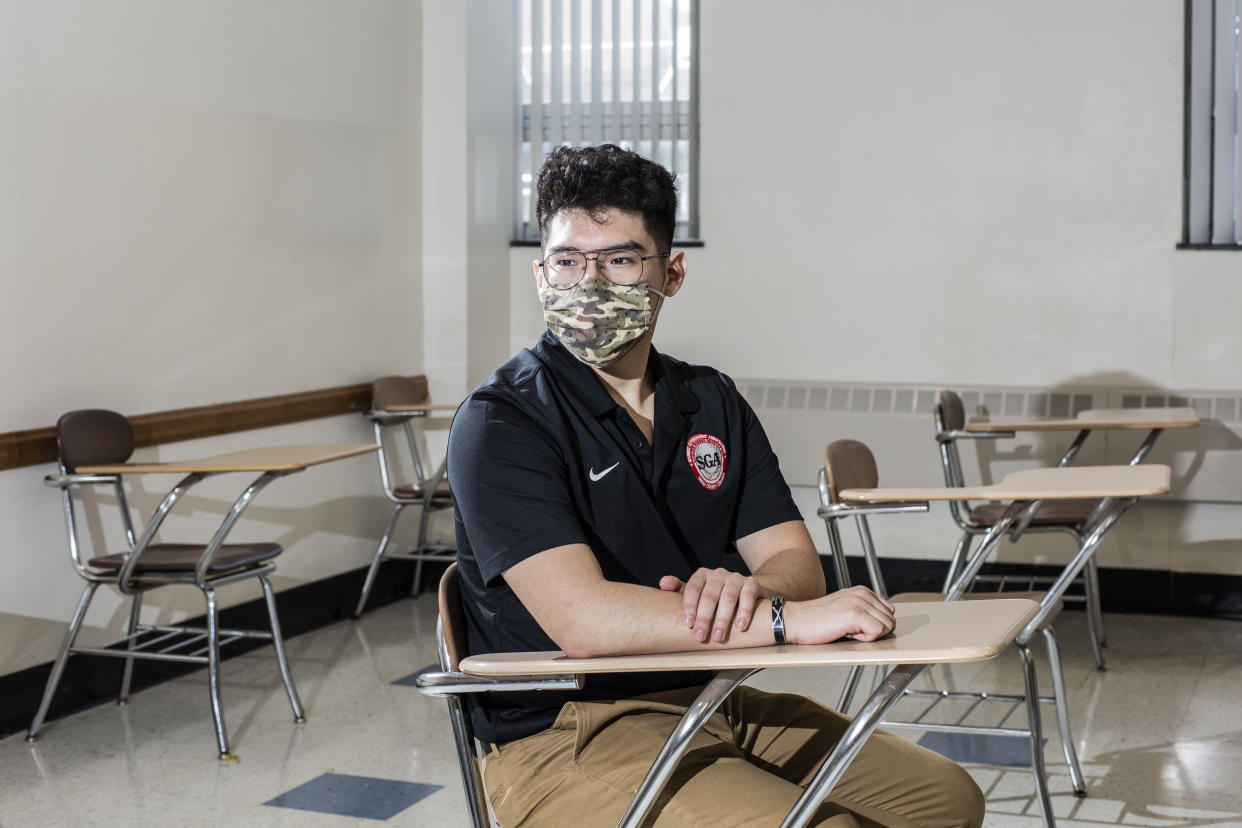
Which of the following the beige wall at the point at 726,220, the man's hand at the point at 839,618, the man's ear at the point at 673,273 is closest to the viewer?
the man's hand at the point at 839,618

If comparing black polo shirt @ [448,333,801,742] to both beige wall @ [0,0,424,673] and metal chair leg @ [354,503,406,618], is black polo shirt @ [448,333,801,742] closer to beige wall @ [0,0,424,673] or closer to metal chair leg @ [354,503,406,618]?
beige wall @ [0,0,424,673]

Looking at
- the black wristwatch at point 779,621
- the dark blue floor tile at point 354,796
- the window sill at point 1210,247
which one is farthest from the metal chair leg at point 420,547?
the black wristwatch at point 779,621

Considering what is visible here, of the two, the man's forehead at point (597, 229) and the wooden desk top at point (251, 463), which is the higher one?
the man's forehead at point (597, 229)

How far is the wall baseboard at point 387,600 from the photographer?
3678 millimetres

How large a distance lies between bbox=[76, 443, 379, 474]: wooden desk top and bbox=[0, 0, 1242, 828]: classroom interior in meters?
0.39

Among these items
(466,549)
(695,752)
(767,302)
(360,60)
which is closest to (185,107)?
(360,60)

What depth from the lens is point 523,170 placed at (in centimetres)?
573

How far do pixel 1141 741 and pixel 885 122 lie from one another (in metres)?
2.67

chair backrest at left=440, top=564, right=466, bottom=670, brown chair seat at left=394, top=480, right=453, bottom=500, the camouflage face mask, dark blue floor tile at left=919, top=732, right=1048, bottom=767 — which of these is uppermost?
the camouflage face mask

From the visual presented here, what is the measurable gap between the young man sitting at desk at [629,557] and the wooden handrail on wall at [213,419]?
2157 mm

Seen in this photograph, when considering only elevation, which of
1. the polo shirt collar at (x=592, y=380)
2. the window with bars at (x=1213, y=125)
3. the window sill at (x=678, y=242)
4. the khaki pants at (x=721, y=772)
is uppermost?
the window with bars at (x=1213, y=125)

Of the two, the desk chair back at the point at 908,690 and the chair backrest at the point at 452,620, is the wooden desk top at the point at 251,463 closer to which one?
the desk chair back at the point at 908,690

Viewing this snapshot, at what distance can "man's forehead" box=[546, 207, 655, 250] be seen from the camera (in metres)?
1.79

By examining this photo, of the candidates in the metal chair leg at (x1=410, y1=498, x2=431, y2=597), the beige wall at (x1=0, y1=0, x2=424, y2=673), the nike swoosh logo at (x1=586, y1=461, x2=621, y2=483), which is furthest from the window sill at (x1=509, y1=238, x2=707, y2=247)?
the nike swoosh logo at (x1=586, y1=461, x2=621, y2=483)
